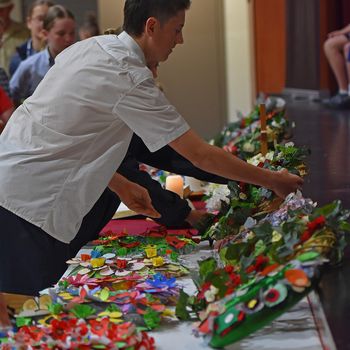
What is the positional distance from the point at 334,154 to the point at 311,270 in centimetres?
232

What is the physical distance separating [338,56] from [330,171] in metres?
4.14

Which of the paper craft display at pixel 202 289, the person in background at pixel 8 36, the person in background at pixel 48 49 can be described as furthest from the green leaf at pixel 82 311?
the person in background at pixel 8 36

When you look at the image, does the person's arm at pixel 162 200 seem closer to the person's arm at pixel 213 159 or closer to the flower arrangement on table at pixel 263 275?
the person's arm at pixel 213 159

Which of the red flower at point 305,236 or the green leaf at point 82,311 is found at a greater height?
the red flower at point 305,236

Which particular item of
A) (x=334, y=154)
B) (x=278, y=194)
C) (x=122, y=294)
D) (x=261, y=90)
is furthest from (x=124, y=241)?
(x=261, y=90)

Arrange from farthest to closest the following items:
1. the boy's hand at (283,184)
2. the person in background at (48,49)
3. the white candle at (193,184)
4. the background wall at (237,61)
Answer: the background wall at (237,61) < the person in background at (48,49) < the white candle at (193,184) < the boy's hand at (283,184)

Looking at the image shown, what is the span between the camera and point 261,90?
9.43 metres

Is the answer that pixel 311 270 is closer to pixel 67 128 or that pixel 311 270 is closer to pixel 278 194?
pixel 278 194

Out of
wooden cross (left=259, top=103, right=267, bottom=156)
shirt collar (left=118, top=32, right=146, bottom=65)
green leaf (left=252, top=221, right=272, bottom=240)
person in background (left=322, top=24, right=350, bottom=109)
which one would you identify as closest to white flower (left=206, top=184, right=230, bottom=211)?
wooden cross (left=259, top=103, right=267, bottom=156)

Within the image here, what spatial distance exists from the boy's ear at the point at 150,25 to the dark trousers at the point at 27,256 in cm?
55

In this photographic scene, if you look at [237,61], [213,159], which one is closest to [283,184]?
[213,159]

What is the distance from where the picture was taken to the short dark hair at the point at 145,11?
214 centimetres

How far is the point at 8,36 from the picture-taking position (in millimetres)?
6328

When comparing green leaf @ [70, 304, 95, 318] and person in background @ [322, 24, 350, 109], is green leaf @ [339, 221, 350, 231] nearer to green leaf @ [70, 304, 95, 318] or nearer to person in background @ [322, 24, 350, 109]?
green leaf @ [70, 304, 95, 318]
